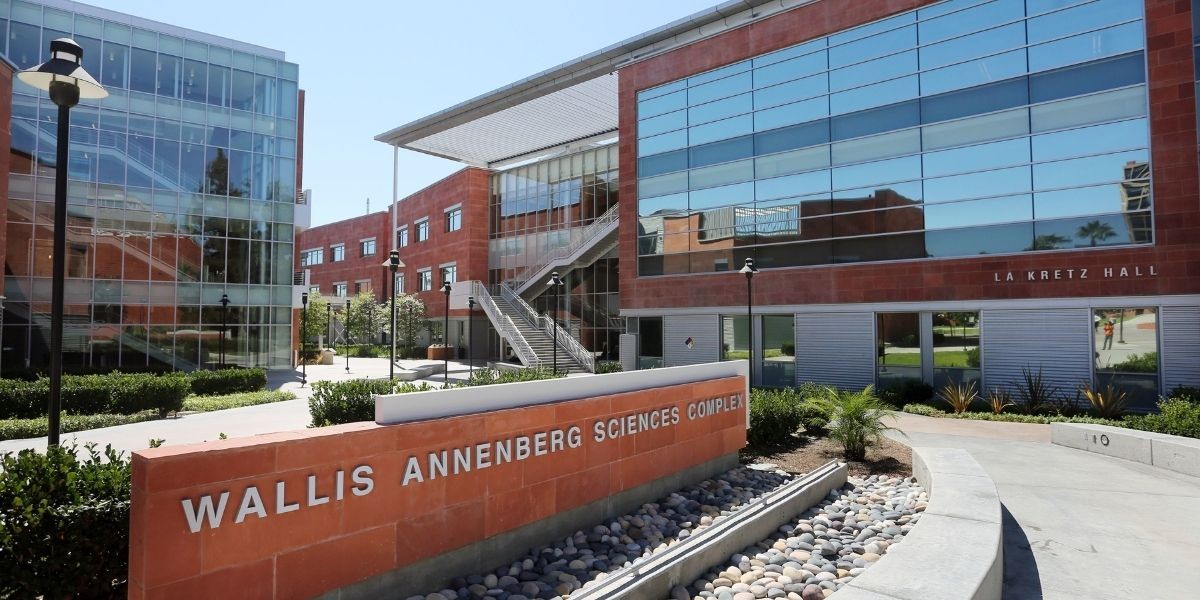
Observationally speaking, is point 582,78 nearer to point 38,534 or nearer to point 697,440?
point 697,440

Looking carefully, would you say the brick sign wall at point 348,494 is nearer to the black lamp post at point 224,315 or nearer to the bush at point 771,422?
the bush at point 771,422

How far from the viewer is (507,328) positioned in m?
36.5

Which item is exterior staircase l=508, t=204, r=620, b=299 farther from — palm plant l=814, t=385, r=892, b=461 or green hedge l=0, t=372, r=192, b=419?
palm plant l=814, t=385, r=892, b=461

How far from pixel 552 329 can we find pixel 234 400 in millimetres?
18388

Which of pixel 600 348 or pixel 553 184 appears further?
pixel 553 184

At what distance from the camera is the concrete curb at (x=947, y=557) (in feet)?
13.7

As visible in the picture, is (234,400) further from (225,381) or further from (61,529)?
(61,529)

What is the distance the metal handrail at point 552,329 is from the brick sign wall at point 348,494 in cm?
2384

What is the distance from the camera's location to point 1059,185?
62.1ft

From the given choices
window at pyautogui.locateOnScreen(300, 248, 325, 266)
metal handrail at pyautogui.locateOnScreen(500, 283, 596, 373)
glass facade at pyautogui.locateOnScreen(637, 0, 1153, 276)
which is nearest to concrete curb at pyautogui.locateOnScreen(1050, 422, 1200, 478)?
glass facade at pyautogui.locateOnScreen(637, 0, 1153, 276)

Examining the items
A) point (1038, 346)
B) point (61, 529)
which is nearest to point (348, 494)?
point (61, 529)

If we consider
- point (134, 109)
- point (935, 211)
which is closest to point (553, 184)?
point (134, 109)

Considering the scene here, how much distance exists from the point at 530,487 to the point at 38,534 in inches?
159

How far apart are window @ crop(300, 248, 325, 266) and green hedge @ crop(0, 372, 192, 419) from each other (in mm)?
54751
